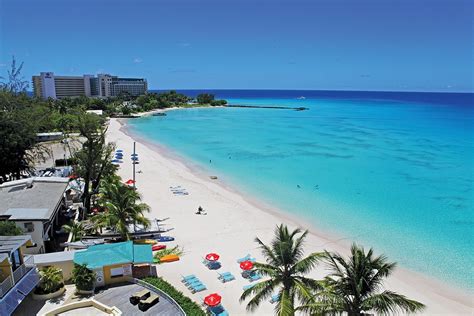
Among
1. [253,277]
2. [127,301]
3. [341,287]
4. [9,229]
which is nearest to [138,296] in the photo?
[127,301]

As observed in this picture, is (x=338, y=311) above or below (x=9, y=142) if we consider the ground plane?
below

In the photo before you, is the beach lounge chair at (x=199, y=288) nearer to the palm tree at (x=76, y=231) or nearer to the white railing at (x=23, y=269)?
the white railing at (x=23, y=269)

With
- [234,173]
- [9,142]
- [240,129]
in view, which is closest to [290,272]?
[9,142]

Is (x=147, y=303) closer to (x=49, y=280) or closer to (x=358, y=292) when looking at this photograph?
(x=49, y=280)

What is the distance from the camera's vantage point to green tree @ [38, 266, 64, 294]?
1633 centimetres

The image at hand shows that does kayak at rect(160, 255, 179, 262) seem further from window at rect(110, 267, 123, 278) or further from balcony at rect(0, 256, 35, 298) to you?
balcony at rect(0, 256, 35, 298)

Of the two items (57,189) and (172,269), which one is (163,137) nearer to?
(57,189)

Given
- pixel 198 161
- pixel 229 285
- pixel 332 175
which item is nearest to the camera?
pixel 229 285

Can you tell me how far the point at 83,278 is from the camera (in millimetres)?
16516

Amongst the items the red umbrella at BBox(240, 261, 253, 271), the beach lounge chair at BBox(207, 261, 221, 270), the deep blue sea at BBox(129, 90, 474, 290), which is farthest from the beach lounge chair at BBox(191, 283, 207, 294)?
the deep blue sea at BBox(129, 90, 474, 290)

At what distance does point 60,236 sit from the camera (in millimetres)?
A: 23453

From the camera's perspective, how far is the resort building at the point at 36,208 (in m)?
19.7

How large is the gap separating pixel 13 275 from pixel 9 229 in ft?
14.5

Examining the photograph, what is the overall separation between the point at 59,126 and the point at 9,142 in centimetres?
4032
